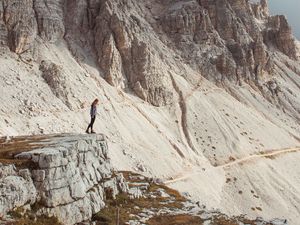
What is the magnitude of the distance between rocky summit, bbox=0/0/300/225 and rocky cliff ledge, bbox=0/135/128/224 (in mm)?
3682

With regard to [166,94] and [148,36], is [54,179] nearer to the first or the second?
[166,94]

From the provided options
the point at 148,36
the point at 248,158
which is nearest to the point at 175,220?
the point at 248,158

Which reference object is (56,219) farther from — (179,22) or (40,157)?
(179,22)

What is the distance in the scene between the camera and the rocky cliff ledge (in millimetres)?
18172

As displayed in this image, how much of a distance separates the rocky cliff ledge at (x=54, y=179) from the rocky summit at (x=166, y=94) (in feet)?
12.1

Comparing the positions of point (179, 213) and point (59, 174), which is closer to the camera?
point (59, 174)

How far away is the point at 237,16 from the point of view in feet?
342

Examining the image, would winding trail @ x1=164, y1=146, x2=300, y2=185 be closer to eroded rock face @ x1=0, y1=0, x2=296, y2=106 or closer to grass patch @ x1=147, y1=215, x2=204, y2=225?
eroded rock face @ x1=0, y1=0, x2=296, y2=106

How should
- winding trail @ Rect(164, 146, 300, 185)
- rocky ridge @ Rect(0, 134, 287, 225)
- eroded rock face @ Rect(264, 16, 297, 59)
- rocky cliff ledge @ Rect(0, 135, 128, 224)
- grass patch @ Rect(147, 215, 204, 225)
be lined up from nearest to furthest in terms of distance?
rocky cliff ledge @ Rect(0, 135, 128, 224), rocky ridge @ Rect(0, 134, 287, 225), grass patch @ Rect(147, 215, 204, 225), winding trail @ Rect(164, 146, 300, 185), eroded rock face @ Rect(264, 16, 297, 59)

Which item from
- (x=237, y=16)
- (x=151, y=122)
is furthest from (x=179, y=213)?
(x=237, y=16)

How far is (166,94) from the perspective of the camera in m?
75.0

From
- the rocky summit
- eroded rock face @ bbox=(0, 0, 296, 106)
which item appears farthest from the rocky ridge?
eroded rock face @ bbox=(0, 0, 296, 106)

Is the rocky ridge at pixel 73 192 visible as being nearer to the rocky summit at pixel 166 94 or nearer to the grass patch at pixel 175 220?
the grass patch at pixel 175 220

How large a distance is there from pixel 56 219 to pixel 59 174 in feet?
6.39
